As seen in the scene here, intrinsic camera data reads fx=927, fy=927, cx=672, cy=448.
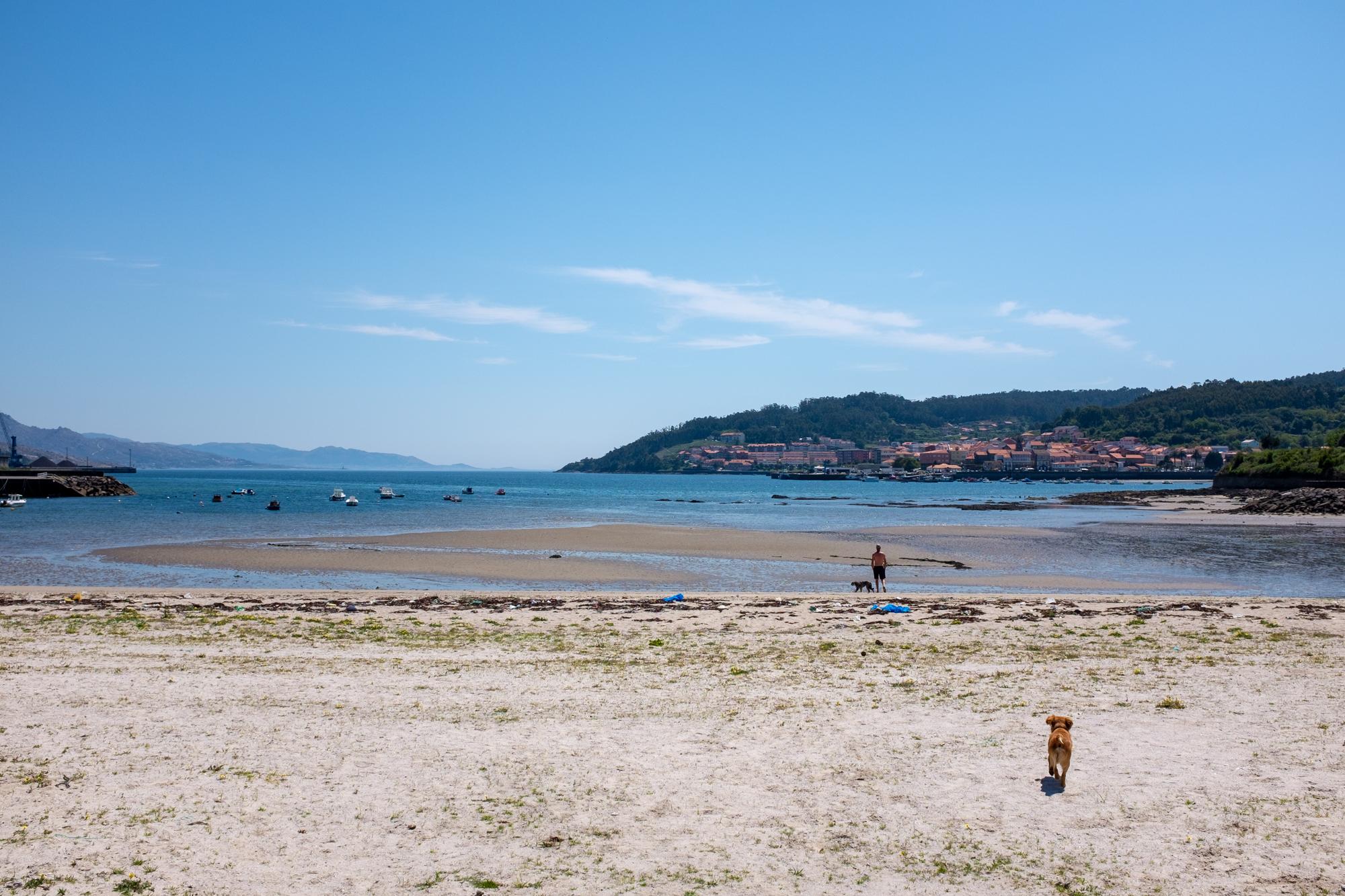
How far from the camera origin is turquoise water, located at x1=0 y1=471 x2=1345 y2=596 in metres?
31.0

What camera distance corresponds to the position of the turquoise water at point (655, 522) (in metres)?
31.0

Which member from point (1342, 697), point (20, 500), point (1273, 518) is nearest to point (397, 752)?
point (1342, 697)

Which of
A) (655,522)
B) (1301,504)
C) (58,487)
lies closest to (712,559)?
(655,522)

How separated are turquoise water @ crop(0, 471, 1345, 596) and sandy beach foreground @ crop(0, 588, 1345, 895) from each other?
50.3ft

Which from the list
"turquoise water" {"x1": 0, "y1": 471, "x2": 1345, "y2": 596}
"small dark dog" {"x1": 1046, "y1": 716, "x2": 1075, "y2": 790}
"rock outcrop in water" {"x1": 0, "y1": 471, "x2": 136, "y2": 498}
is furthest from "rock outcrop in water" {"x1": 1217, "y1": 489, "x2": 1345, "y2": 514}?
"rock outcrop in water" {"x1": 0, "y1": 471, "x2": 136, "y2": 498}

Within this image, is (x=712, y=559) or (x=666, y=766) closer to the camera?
(x=666, y=766)

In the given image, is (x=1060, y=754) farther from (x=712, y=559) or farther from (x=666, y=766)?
(x=712, y=559)

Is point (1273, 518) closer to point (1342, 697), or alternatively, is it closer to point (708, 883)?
point (1342, 697)

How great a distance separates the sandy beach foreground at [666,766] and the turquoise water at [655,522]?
604 inches

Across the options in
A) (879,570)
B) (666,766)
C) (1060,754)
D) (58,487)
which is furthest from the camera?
(58,487)

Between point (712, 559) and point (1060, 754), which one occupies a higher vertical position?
point (1060, 754)

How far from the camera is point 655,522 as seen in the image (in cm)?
6806

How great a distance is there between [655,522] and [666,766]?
5929 centimetres

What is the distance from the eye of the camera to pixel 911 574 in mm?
33094
